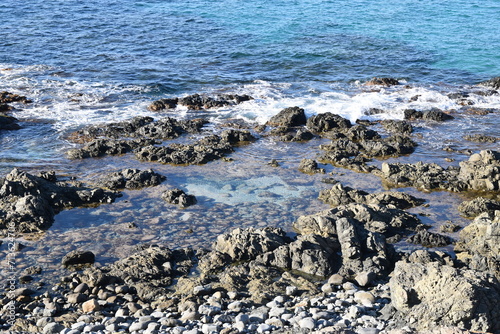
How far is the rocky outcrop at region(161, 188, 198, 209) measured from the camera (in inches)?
648

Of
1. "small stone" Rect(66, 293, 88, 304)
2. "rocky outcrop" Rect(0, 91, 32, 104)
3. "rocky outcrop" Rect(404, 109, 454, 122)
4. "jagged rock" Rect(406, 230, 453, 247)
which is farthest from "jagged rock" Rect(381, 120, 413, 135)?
"rocky outcrop" Rect(0, 91, 32, 104)

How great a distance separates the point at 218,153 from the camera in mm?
20422

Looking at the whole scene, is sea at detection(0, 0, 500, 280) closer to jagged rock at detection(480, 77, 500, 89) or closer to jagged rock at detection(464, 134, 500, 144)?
jagged rock at detection(464, 134, 500, 144)

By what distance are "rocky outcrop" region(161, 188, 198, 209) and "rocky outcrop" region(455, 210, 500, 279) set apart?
7.66m

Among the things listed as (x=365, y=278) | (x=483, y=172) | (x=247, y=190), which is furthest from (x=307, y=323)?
(x=483, y=172)

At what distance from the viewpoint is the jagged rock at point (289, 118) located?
23.6 m

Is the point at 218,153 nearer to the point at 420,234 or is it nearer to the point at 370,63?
the point at 420,234

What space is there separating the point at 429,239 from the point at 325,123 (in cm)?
976

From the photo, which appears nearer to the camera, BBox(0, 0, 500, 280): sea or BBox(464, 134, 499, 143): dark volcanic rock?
BBox(0, 0, 500, 280): sea

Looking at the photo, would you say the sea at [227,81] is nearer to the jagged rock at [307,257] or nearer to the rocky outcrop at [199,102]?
the rocky outcrop at [199,102]

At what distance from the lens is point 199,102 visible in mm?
26203

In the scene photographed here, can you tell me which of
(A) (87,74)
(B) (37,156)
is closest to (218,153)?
(B) (37,156)

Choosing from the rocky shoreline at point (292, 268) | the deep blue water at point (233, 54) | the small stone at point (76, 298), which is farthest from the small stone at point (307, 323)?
the deep blue water at point (233, 54)

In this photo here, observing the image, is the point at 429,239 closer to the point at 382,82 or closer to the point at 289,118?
the point at 289,118
